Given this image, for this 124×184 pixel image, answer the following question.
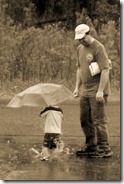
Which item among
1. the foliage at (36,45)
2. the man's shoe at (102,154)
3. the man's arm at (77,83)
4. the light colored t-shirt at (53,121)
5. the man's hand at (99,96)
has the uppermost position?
the foliage at (36,45)

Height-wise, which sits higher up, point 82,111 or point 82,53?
point 82,53

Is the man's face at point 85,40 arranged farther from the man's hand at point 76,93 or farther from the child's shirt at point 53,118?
the child's shirt at point 53,118

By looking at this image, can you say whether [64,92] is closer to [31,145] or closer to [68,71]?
[68,71]

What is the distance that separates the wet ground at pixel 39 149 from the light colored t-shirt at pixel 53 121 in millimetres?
47

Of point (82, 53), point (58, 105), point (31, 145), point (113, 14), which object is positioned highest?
point (113, 14)

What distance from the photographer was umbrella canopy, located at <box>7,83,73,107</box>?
4461 mm

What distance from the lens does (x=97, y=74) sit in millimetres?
4438

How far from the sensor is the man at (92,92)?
443 cm

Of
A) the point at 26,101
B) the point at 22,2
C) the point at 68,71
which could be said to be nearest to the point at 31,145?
the point at 26,101

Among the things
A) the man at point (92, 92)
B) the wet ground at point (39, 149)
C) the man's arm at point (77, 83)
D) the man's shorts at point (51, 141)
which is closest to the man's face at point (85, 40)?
the man at point (92, 92)

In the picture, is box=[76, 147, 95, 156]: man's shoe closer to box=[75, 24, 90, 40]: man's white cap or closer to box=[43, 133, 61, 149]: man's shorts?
box=[43, 133, 61, 149]: man's shorts

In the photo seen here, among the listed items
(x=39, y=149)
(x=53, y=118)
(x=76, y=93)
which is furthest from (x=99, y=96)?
(x=39, y=149)

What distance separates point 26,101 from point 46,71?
284 mm

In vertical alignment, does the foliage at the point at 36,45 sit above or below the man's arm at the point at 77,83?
above
